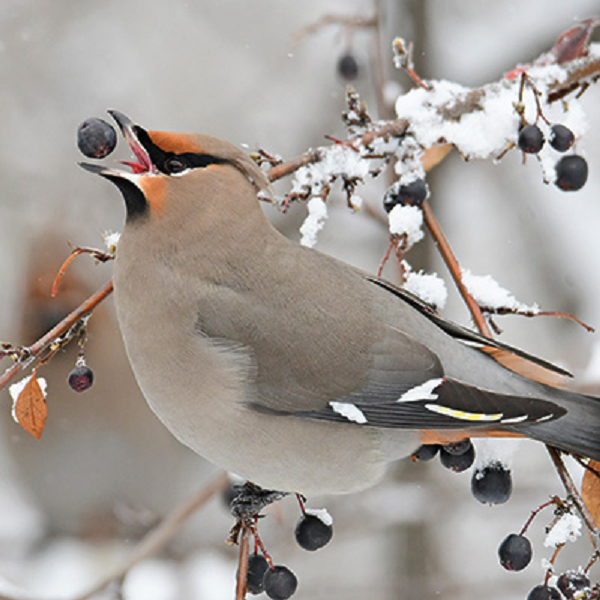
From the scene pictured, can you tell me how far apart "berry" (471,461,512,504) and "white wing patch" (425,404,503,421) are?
0.21 meters

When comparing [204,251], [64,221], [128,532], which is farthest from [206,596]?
[204,251]

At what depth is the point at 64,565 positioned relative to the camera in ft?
19.0

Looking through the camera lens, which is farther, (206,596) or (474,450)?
(206,596)

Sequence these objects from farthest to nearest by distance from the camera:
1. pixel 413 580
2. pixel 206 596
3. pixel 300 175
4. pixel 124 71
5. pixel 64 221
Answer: pixel 124 71, pixel 64 221, pixel 206 596, pixel 413 580, pixel 300 175

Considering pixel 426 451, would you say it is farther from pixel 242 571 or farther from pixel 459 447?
pixel 242 571

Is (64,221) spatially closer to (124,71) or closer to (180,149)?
(124,71)

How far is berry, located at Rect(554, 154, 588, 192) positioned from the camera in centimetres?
269

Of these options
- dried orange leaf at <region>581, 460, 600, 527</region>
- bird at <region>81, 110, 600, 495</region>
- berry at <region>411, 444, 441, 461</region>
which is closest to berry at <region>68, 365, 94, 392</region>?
bird at <region>81, 110, 600, 495</region>

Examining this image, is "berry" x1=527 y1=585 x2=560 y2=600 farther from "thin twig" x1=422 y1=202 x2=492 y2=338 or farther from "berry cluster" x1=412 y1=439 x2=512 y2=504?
"thin twig" x1=422 y1=202 x2=492 y2=338

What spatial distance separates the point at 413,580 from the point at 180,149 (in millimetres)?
3064

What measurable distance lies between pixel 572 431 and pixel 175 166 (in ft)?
3.57

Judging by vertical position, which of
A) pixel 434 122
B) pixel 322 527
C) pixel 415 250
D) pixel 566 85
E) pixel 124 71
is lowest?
pixel 322 527

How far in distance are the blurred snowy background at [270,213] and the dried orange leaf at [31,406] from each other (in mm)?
2715

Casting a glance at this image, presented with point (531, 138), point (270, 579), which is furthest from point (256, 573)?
point (531, 138)
